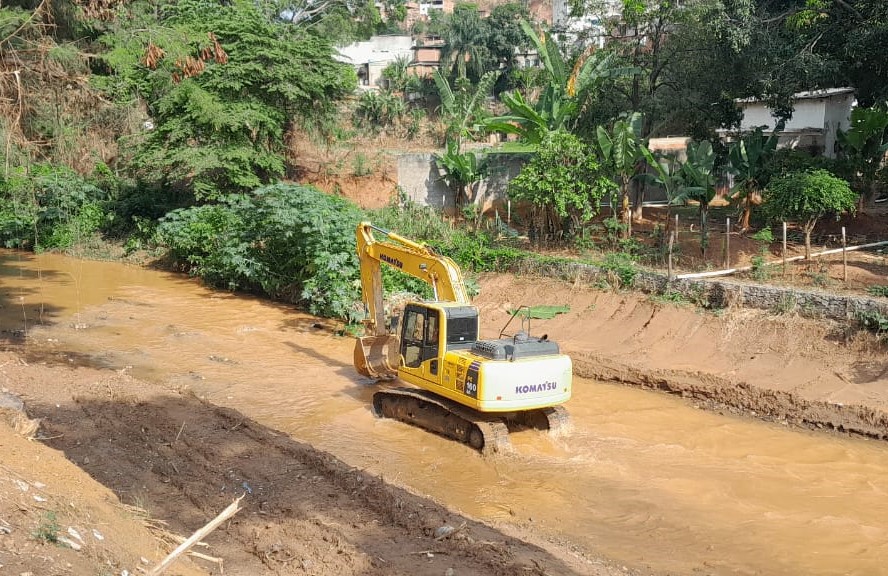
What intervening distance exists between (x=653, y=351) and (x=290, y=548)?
9736 millimetres

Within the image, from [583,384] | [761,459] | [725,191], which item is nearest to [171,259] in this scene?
[583,384]

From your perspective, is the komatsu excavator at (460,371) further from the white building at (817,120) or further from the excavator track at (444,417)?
the white building at (817,120)

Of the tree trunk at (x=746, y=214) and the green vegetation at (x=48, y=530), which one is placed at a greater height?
the tree trunk at (x=746, y=214)

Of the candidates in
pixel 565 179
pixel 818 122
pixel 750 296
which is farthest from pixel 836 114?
pixel 750 296

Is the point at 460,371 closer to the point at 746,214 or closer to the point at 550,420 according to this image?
the point at 550,420

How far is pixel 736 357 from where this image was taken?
1520 cm

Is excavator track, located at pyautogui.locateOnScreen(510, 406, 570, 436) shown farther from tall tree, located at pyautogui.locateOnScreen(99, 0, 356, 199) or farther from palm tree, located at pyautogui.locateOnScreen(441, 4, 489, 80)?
palm tree, located at pyautogui.locateOnScreen(441, 4, 489, 80)

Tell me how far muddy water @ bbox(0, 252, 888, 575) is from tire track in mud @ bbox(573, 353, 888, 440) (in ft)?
1.03

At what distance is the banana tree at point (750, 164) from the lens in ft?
67.8

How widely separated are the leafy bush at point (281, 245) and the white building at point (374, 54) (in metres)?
36.0

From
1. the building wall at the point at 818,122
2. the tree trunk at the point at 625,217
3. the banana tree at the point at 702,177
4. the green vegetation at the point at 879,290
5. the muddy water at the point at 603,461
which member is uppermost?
the building wall at the point at 818,122

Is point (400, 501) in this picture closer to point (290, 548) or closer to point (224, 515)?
point (290, 548)

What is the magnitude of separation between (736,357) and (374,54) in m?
50.1

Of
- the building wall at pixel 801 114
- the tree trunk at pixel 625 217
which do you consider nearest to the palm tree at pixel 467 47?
the building wall at pixel 801 114
